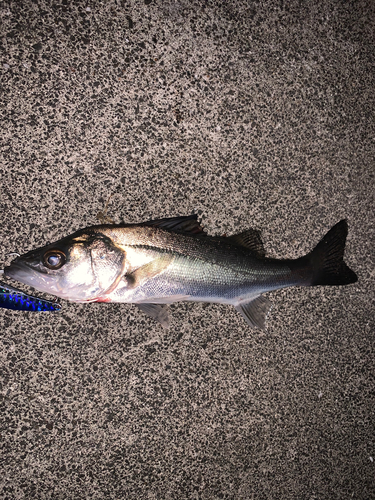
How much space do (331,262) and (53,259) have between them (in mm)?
1772

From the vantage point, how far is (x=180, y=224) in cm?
193

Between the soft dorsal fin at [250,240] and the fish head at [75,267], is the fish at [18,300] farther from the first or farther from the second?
the soft dorsal fin at [250,240]

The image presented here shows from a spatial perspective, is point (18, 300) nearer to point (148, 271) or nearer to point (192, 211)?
point (148, 271)

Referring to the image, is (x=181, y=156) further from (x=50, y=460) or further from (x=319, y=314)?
(x=50, y=460)

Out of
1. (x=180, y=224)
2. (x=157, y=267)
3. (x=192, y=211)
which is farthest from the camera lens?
(x=192, y=211)

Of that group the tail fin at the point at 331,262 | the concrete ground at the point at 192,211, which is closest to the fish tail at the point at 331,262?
the tail fin at the point at 331,262

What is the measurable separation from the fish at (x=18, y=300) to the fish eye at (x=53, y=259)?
1.40 ft

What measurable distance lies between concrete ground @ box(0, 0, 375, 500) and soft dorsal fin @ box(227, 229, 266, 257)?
24cm

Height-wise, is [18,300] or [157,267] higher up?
[157,267]

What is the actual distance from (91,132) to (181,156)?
0.63 meters

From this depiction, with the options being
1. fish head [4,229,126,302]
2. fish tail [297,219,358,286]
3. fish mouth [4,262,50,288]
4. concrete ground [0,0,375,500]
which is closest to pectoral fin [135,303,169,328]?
concrete ground [0,0,375,500]

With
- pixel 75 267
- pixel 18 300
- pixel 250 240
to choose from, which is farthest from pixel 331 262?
pixel 18 300

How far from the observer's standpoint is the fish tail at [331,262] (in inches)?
84.4

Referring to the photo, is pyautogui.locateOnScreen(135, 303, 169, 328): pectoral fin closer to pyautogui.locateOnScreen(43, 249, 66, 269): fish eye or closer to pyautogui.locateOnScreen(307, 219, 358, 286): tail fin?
pyautogui.locateOnScreen(43, 249, 66, 269): fish eye
